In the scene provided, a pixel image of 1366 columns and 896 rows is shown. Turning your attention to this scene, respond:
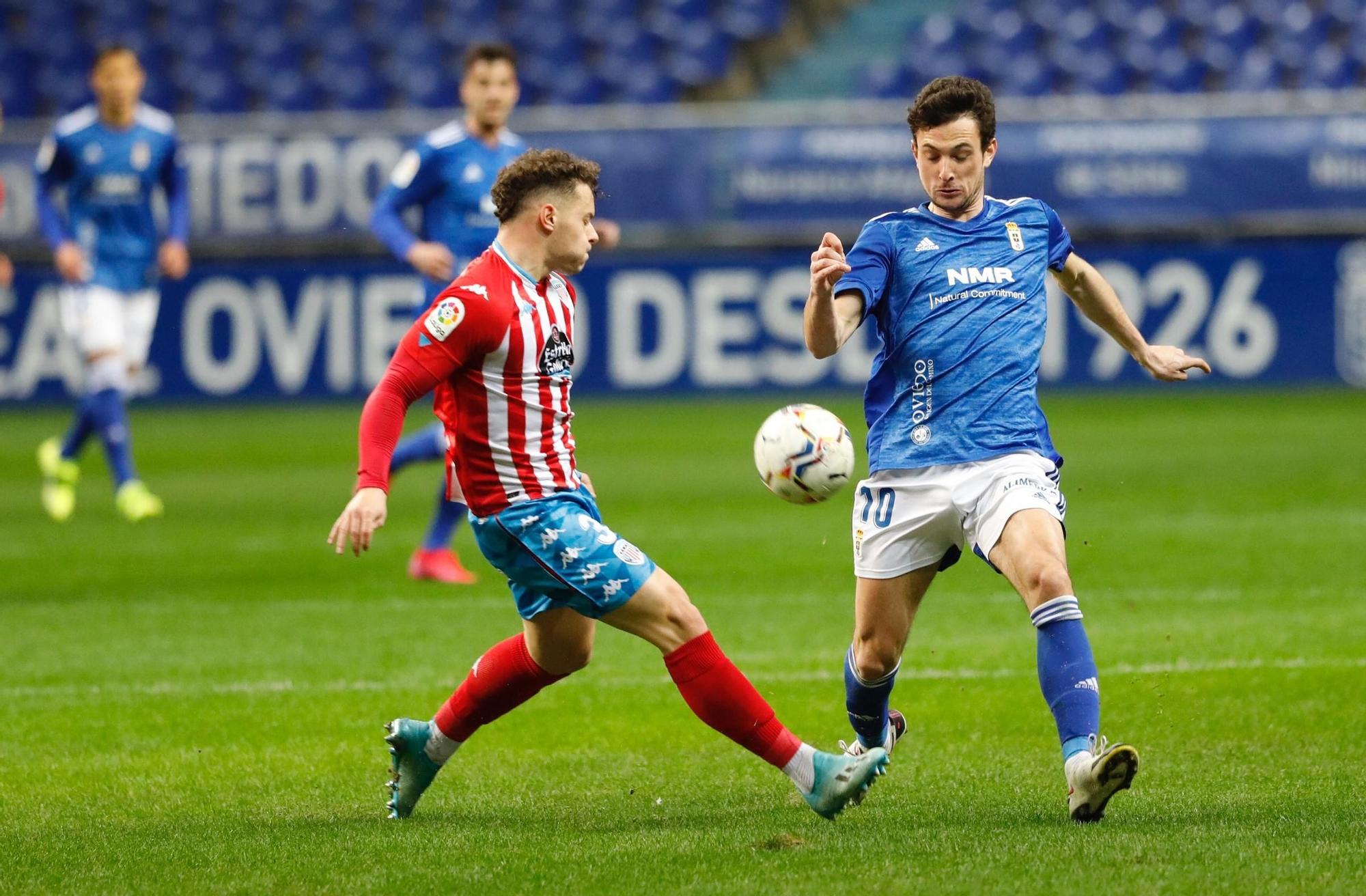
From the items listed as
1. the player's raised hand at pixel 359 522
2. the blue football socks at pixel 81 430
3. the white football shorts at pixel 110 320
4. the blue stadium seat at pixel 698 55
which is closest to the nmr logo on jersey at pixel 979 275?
the player's raised hand at pixel 359 522

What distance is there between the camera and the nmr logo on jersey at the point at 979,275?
497 cm

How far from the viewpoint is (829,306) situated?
4.64m

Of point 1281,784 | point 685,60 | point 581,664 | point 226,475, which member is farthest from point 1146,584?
point 685,60

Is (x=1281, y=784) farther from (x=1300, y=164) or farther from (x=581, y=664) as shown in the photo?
(x=1300, y=164)

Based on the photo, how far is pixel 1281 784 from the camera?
4.89 meters

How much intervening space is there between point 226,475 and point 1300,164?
10.1m

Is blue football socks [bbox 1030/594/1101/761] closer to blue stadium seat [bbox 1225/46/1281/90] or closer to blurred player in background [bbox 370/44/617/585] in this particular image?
blurred player in background [bbox 370/44/617/585]

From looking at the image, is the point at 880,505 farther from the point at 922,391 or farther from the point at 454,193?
the point at 454,193

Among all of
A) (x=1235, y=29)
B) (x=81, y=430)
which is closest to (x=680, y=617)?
(x=81, y=430)

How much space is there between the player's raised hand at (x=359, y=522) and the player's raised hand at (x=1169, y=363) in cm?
208

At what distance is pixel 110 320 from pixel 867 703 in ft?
24.5

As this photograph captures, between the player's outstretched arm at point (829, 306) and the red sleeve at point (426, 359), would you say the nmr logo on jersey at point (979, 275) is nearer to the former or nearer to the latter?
the player's outstretched arm at point (829, 306)

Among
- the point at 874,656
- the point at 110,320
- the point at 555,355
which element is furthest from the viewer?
the point at 110,320

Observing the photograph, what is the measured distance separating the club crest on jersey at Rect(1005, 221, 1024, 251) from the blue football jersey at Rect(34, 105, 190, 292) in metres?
7.38
